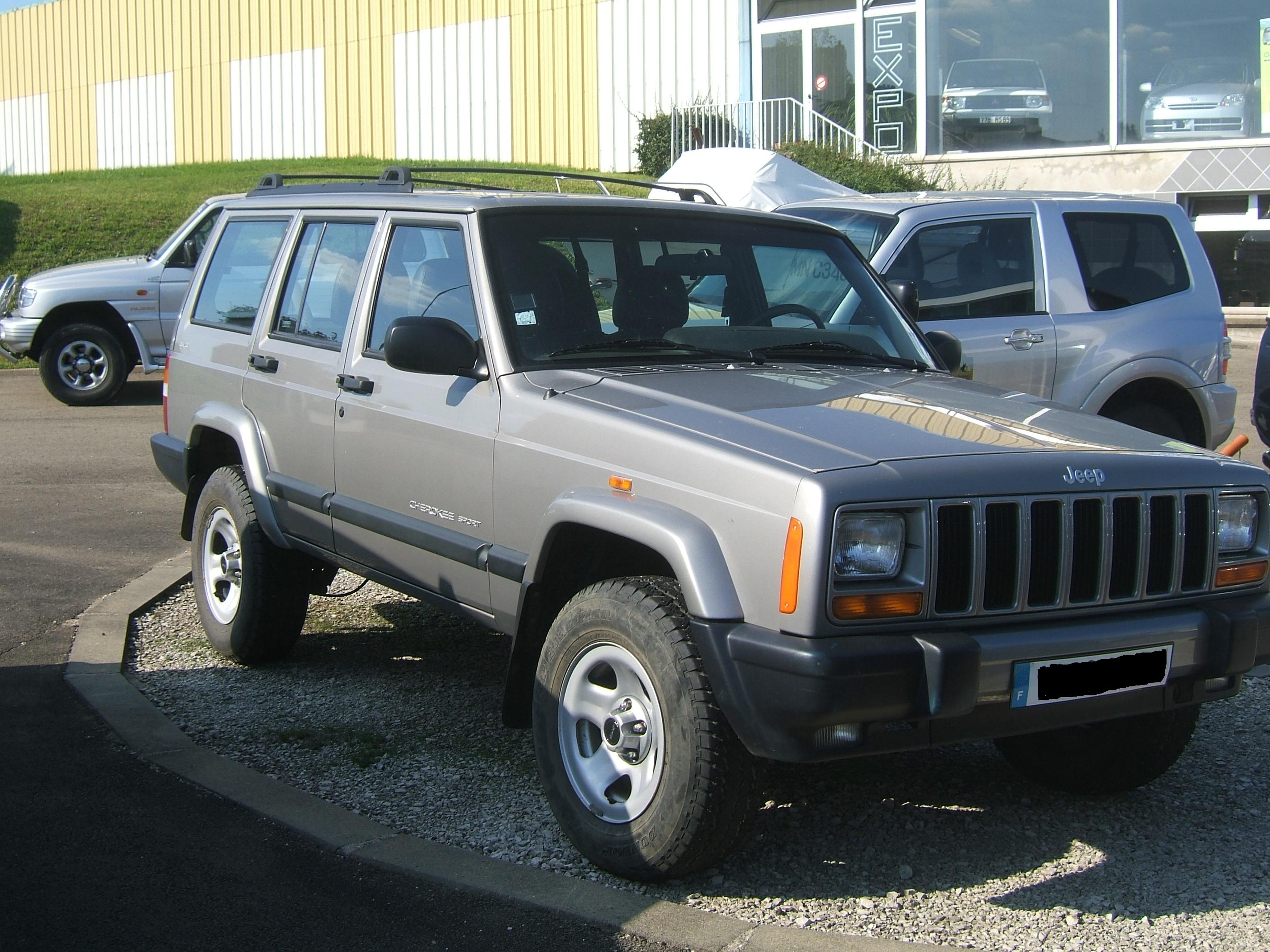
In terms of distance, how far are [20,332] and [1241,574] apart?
12.7 meters

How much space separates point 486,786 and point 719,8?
23236 mm

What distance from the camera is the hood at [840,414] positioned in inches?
142

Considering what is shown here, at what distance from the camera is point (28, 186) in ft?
81.0

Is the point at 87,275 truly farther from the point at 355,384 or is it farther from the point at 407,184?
the point at 355,384

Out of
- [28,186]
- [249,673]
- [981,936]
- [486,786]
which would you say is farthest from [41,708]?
[28,186]

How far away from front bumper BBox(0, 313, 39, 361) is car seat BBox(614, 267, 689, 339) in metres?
10.8

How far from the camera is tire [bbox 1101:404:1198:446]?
323 inches

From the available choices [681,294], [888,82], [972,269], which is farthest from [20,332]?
[888,82]

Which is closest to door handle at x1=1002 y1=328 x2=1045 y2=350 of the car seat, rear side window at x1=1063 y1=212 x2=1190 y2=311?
rear side window at x1=1063 y1=212 x2=1190 y2=311

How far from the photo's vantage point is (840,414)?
155 inches

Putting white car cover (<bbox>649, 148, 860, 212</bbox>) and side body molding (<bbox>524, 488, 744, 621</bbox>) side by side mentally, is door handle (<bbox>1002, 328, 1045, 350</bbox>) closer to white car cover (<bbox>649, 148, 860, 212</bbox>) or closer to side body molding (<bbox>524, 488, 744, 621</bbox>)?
side body molding (<bbox>524, 488, 744, 621</bbox>)

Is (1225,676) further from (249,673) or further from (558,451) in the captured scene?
(249,673)

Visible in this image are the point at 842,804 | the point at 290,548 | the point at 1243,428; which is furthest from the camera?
the point at 1243,428

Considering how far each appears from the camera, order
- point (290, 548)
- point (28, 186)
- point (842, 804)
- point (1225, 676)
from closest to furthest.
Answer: point (1225, 676) → point (842, 804) → point (290, 548) → point (28, 186)
